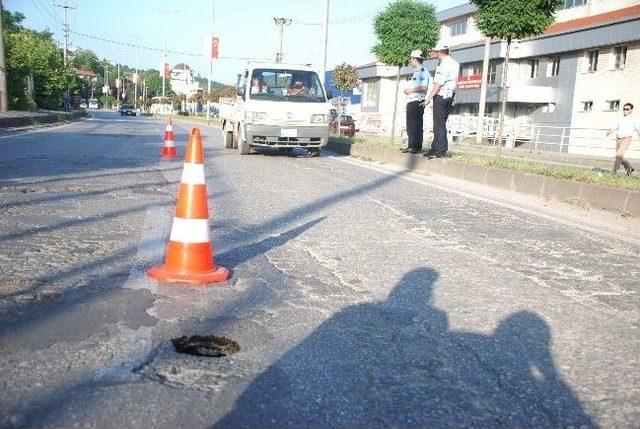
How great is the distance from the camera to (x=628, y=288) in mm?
4184

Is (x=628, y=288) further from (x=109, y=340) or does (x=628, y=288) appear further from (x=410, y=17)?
(x=410, y=17)

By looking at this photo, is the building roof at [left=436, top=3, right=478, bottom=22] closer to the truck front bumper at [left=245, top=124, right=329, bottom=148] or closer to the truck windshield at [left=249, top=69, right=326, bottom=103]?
the truck windshield at [left=249, top=69, right=326, bottom=103]

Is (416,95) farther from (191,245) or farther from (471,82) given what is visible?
(471,82)

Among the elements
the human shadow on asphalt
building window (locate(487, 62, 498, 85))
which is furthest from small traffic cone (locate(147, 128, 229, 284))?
building window (locate(487, 62, 498, 85))

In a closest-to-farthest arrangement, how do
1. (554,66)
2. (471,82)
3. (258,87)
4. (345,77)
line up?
(258,87), (554,66), (471,82), (345,77)

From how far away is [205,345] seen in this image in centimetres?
282

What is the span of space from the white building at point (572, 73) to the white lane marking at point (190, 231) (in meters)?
23.8

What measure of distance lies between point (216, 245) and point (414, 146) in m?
8.77

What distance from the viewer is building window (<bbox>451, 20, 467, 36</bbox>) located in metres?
50.2

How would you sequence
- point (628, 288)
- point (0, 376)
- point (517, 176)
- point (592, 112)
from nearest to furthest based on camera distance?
point (0, 376) < point (628, 288) < point (517, 176) < point (592, 112)

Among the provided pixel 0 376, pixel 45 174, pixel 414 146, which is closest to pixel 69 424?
pixel 0 376

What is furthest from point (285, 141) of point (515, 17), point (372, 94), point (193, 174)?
point (372, 94)

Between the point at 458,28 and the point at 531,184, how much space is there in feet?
150

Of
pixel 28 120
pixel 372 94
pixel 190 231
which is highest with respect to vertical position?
pixel 372 94
